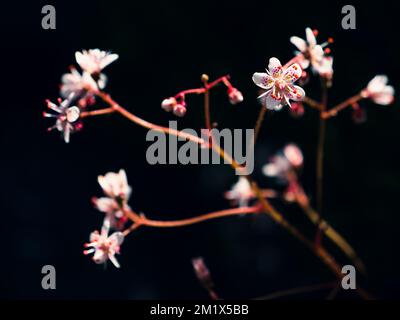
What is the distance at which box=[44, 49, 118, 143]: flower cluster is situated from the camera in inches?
84.5

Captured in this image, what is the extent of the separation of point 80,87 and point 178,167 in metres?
1.77

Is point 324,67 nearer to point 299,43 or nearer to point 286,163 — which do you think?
point 299,43

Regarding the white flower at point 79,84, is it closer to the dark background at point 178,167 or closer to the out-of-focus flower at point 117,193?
the out-of-focus flower at point 117,193

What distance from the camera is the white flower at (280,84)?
2049 millimetres

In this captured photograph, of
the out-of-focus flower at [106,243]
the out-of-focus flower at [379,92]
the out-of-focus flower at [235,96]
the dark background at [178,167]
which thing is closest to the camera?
the out-of-focus flower at [235,96]

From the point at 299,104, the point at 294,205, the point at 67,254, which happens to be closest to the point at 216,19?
the point at 294,205

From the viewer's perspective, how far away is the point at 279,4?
348cm

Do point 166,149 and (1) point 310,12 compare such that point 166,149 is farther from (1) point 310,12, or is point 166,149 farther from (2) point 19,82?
(2) point 19,82

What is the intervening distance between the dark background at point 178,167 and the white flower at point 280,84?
4.24 feet

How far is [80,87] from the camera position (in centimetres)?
216

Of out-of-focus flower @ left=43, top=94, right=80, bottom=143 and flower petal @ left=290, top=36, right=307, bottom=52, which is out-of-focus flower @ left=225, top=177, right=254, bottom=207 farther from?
out-of-focus flower @ left=43, top=94, right=80, bottom=143

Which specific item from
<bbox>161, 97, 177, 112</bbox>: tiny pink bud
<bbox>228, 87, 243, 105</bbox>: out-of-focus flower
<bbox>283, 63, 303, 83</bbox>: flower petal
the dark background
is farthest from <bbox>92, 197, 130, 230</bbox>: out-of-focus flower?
the dark background

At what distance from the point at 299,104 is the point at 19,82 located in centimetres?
239

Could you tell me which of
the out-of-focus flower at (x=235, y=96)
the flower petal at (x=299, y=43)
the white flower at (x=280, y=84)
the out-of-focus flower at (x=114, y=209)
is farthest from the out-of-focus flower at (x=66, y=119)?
the flower petal at (x=299, y=43)
